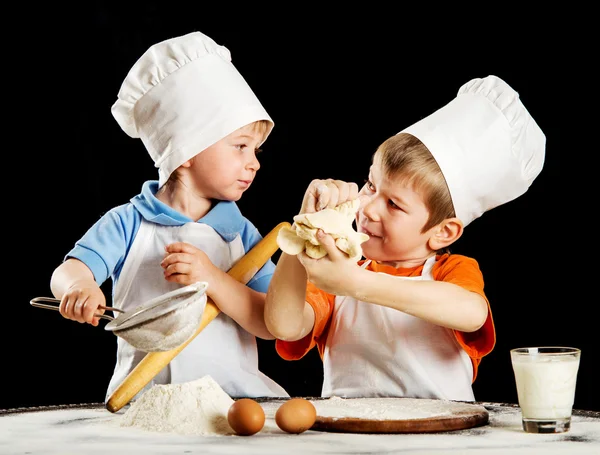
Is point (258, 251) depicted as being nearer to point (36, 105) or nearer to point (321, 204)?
point (321, 204)

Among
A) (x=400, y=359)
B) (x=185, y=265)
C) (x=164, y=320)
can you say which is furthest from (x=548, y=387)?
(x=185, y=265)

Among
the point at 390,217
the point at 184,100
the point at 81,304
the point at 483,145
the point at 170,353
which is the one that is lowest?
the point at 170,353

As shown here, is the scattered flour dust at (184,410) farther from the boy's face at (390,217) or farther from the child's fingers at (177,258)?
the boy's face at (390,217)

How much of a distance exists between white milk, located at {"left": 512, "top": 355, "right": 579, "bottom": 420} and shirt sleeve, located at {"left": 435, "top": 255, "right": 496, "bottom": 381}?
32cm

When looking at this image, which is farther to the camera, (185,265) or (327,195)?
(185,265)

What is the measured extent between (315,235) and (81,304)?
1.47 ft

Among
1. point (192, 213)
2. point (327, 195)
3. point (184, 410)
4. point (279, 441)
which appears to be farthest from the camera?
point (192, 213)

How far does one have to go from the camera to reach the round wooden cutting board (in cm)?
136

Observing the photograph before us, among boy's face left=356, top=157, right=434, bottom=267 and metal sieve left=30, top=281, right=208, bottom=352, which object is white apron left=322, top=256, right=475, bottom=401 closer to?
boy's face left=356, top=157, right=434, bottom=267

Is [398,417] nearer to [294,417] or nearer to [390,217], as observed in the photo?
[294,417]

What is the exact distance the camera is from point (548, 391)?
1371 millimetres

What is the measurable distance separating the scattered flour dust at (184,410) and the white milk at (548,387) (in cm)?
43

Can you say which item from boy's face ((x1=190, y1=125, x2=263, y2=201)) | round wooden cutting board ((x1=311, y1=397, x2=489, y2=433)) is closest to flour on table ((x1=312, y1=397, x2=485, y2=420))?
round wooden cutting board ((x1=311, y1=397, x2=489, y2=433))

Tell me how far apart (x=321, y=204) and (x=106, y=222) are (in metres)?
0.51
